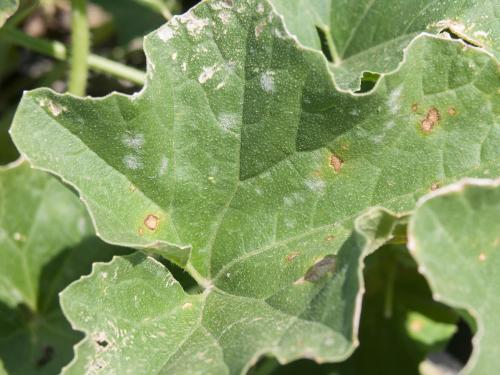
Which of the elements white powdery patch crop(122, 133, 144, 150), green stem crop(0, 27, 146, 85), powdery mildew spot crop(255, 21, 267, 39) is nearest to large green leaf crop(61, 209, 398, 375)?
white powdery patch crop(122, 133, 144, 150)

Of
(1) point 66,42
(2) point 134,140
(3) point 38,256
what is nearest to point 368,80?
(2) point 134,140

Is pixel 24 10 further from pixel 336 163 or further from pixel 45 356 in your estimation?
pixel 336 163

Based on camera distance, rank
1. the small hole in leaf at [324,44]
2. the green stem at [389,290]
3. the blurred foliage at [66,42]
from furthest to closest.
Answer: the blurred foliage at [66,42] → the green stem at [389,290] → the small hole in leaf at [324,44]

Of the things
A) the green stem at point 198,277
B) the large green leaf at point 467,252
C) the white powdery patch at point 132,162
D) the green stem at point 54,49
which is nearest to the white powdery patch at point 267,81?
the white powdery patch at point 132,162

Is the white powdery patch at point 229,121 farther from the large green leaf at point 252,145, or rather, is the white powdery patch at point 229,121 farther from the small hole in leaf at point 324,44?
the small hole in leaf at point 324,44

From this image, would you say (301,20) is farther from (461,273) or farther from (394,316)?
(394,316)

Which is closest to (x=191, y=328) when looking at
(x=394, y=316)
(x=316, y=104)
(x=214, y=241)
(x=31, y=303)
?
(x=214, y=241)

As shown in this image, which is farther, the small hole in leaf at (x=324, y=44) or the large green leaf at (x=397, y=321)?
the large green leaf at (x=397, y=321)

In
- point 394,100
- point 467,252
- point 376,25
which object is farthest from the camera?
point 376,25
